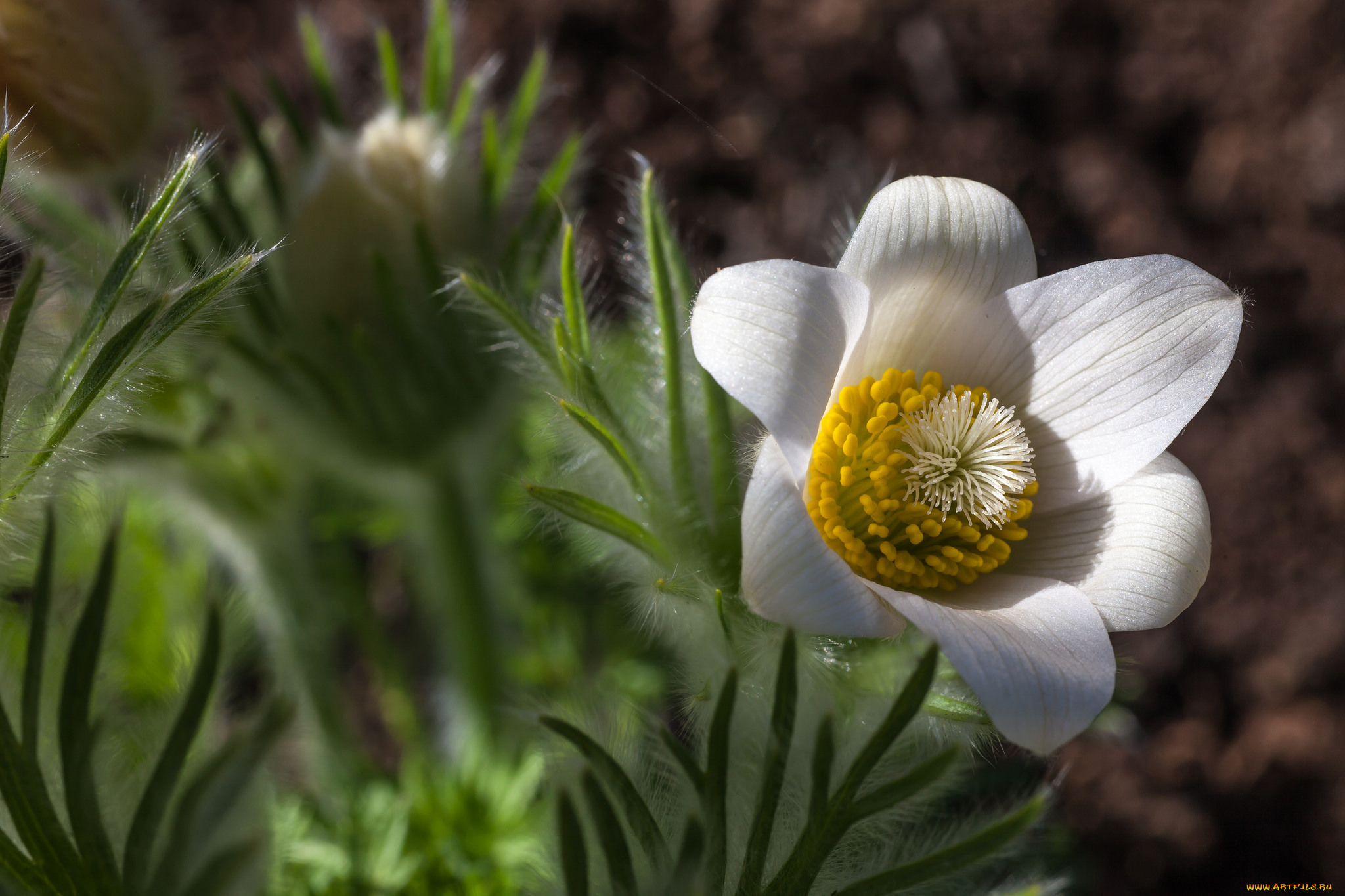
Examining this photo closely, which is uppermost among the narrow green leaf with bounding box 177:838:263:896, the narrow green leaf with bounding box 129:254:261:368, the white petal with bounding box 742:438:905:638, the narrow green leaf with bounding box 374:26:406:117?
the narrow green leaf with bounding box 374:26:406:117

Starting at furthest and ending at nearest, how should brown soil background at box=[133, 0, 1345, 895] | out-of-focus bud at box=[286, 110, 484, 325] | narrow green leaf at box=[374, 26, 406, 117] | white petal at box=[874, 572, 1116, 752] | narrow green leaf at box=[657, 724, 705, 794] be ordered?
brown soil background at box=[133, 0, 1345, 895] < narrow green leaf at box=[374, 26, 406, 117] < out-of-focus bud at box=[286, 110, 484, 325] < narrow green leaf at box=[657, 724, 705, 794] < white petal at box=[874, 572, 1116, 752]

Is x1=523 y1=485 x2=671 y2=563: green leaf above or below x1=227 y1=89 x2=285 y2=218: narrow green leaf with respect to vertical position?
below

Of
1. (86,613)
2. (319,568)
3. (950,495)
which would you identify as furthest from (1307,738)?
(86,613)

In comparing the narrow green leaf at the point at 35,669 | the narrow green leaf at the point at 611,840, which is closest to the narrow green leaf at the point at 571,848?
the narrow green leaf at the point at 611,840

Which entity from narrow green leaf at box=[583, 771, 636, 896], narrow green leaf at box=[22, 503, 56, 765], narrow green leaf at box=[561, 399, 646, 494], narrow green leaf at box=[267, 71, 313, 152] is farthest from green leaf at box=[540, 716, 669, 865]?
narrow green leaf at box=[267, 71, 313, 152]

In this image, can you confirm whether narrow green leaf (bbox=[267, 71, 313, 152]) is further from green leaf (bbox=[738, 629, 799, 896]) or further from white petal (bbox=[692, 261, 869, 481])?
green leaf (bbox=[738, 629, 799, 896])

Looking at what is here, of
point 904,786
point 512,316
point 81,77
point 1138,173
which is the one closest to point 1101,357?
point 904,786

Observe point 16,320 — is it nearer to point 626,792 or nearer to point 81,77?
point 81,77

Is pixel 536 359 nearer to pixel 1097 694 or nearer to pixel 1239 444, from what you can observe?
pixel 1097 694
